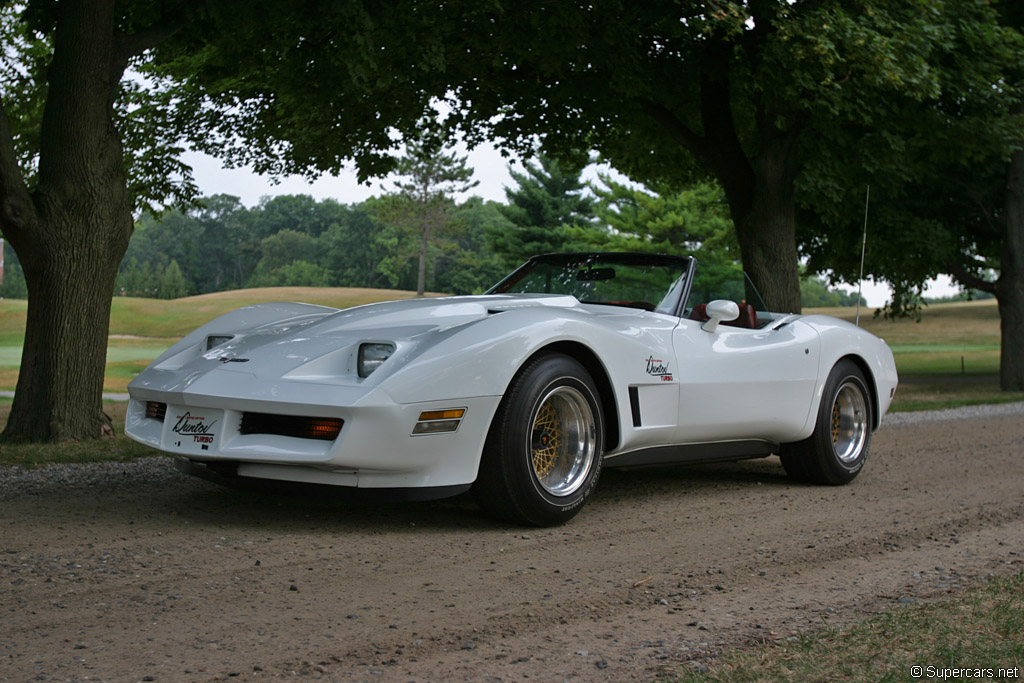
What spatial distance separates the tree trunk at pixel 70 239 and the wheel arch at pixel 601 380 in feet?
17.7

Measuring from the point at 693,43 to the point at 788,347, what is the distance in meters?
9.44

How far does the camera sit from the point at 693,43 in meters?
14.6

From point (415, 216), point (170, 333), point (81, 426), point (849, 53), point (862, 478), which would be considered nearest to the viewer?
point (862, 478)

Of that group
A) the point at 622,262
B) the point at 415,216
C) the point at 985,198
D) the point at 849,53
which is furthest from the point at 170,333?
the point at 622,262

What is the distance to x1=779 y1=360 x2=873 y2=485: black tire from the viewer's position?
21.3 ft

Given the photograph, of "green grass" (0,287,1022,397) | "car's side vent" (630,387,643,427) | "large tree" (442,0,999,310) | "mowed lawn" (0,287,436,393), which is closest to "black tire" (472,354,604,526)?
"car's side vent" (630,387,643,427)

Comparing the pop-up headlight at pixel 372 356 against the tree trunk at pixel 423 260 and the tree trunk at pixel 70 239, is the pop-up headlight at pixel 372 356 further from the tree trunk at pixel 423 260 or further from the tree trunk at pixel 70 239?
the tree trunk at pixel 423 260

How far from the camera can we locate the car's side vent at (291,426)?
4.32 m

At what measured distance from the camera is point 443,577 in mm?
3898

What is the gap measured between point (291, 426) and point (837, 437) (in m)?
3.96

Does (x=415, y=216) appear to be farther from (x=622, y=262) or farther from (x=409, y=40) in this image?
(x=622, y=262)

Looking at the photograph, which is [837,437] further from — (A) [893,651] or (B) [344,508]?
(A) [893,651]

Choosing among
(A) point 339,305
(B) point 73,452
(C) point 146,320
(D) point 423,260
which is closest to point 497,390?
(B) point 73,452

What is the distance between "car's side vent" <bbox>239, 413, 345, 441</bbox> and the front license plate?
137 mm
